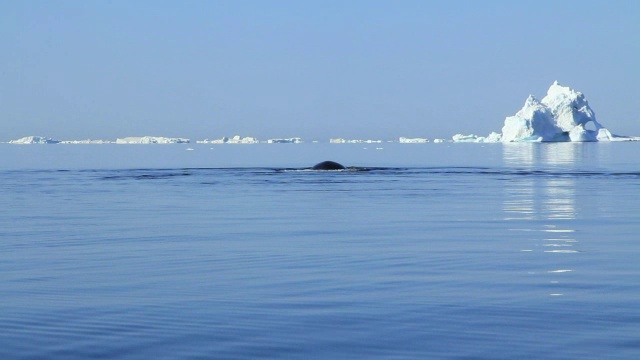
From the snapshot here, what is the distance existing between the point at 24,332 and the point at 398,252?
744cm

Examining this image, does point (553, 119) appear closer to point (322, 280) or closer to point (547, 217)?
point (547, 217)

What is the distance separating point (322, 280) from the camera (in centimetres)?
1209

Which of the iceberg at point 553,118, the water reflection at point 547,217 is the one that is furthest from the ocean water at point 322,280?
the iceberg at point 553,118

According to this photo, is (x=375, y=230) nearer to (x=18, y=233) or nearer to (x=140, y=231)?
(x=140, y=231)

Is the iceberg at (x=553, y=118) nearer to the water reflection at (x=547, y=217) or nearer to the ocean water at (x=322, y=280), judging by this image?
the water reflection at (x=547, y=217)

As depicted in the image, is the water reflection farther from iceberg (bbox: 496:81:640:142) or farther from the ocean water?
iceberg (bbox: 496:81:640:142)

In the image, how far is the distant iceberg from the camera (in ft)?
397

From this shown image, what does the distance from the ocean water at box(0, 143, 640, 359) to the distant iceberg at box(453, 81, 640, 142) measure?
317 ft

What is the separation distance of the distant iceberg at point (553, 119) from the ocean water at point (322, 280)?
317 ft

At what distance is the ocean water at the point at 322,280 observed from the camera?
8453 millimetres

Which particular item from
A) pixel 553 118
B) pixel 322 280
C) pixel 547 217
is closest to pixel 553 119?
pixel 553 118

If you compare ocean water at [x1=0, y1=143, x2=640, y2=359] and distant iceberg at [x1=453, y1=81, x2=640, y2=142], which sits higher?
distant iceberg at [x1=453, y1=81, x2=640, y2=142]

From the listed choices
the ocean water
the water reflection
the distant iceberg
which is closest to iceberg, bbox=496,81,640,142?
the distant iceberg

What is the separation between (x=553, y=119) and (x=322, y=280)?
385 ft
